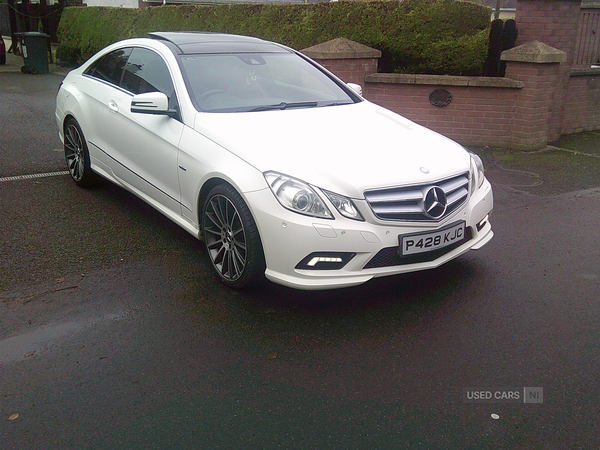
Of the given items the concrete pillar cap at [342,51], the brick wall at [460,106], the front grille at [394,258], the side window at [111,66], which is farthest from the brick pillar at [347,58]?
the front grille at [394,258]

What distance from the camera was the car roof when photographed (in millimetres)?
5328

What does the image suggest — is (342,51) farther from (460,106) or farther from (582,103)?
(582,103)

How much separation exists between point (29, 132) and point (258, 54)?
5.71m

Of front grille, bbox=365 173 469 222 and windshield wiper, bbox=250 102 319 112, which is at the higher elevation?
windshield wiper, bbox=250 102 319 112

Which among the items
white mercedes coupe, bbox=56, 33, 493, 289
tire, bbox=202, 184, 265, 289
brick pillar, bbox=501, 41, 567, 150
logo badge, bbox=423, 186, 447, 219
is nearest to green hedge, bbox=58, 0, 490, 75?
brick pillar, bbox=501, 41, 567, 150

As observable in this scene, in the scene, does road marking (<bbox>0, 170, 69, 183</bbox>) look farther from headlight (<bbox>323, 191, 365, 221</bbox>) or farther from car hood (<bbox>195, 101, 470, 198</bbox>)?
headlight (<bbox>323, 191, 365, 221</bbox>)

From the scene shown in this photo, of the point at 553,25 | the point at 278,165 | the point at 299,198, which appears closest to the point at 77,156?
the point at 278,165

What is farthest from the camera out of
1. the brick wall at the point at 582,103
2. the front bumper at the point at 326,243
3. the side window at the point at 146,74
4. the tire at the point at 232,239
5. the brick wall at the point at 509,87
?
the brick wall at the point at 582,103

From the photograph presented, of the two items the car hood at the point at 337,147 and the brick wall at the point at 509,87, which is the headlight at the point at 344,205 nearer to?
the car hood at the point at 337,147

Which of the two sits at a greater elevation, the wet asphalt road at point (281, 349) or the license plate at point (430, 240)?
the license plate at point (430, 240)

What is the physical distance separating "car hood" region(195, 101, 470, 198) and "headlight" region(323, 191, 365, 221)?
0.03 m

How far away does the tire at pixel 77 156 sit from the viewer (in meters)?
6.28

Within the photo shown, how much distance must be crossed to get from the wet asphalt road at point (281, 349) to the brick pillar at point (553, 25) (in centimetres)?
460

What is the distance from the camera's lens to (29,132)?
977 cm
